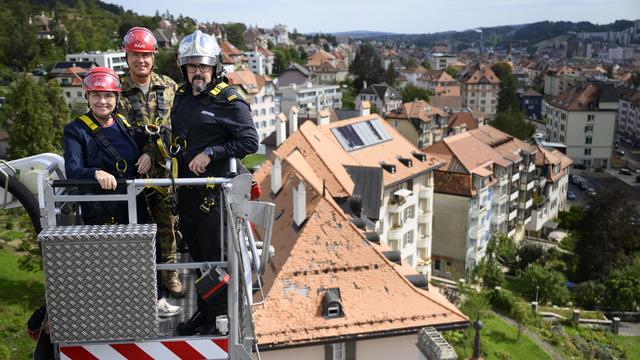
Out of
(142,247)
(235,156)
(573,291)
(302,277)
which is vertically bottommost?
(573,291)

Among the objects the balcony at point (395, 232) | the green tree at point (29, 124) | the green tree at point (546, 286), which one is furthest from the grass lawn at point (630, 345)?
the green tree at point (29, 124)

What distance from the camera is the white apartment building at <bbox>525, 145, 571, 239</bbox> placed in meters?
73.0

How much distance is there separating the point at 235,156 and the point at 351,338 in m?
16.3

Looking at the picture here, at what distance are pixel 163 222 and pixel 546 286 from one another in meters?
47.9

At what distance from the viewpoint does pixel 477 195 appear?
5262 centimetres

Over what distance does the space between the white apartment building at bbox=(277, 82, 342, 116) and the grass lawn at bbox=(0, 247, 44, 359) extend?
70.3m

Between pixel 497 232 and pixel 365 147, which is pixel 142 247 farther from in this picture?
pixel 497 232

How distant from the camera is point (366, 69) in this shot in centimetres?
15175

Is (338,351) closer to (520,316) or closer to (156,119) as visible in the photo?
(156,119)

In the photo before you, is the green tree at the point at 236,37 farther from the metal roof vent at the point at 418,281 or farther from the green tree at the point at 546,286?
the metal roof vent at the point at 418,281

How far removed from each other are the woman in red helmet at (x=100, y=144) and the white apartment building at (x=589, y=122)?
113 meters

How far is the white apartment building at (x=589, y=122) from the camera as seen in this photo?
353ft

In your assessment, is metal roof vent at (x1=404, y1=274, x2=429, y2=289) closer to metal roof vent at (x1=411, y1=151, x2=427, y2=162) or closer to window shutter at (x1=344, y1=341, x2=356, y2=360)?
window shutter at (x1=344, y1=341, x2=356, y2=360)

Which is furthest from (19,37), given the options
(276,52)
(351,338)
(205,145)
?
(205,145)
